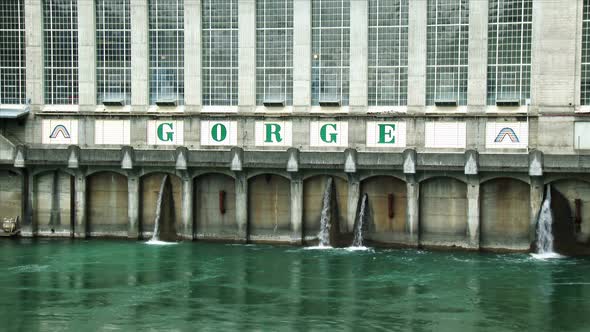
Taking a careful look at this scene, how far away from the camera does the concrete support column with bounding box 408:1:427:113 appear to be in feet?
197

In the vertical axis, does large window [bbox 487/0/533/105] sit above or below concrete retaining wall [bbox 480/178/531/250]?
above

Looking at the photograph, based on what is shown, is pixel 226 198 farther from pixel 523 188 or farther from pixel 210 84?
pixel 523 188

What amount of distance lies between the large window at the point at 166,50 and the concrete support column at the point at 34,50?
8.11 meters

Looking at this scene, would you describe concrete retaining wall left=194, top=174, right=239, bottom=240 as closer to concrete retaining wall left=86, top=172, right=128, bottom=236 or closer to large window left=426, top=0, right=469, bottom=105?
concrete retaining wall left=86, top=172, right=128, bottom=236

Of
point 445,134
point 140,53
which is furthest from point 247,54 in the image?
point 445,134

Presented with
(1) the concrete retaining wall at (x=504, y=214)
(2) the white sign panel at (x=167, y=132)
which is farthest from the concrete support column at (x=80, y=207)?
(1) the concrete retaining wall at (x=504, y=214)

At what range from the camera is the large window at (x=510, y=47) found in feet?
193

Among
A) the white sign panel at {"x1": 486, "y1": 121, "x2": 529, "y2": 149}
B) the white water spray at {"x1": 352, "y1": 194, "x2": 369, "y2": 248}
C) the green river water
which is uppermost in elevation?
the white sign panel at {"x1": 486, "y1": 121, "x2": 529, "y2": 149}

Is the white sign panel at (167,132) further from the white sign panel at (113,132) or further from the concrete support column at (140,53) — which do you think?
the white sign panel at (113,132)

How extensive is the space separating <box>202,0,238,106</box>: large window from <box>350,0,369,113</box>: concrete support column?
8.33 m

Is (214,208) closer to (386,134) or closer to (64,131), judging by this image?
(64,131)

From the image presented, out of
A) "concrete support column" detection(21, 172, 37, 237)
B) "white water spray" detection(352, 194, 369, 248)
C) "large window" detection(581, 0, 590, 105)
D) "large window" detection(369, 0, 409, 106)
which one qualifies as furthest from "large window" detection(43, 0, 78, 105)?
"large window" detection(581, 0, 590, 105)

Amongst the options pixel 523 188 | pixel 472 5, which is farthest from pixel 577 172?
pixel 472 5

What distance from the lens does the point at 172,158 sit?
60.5 meters
